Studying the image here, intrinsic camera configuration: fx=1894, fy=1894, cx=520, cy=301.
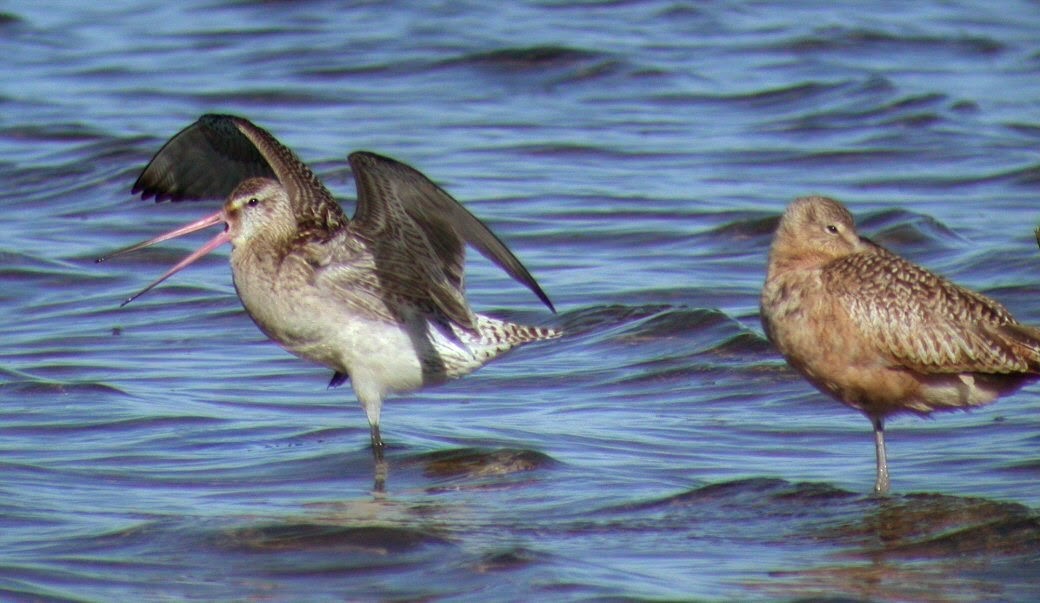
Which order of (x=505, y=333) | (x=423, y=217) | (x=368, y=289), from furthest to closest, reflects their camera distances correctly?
1. (x=505, y=333)
2. (x=368, y=289)
3. (x=423, y=217)

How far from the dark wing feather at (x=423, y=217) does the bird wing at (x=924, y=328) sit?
3.44 feet

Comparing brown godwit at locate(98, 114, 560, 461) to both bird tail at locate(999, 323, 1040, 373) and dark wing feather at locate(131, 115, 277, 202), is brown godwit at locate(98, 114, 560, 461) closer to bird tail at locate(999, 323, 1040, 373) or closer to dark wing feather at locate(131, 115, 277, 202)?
dark wing feather at locate(131, 115, 277, 202)

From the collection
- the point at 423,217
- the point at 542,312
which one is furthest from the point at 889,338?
the point at 542,312

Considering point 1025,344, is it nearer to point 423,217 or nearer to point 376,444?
point 423,217

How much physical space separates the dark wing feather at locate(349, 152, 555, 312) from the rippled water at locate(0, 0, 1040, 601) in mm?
712

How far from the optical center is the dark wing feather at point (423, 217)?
6.55 metres

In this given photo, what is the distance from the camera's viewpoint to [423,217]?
695cm

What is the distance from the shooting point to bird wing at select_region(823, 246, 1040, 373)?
641 cm

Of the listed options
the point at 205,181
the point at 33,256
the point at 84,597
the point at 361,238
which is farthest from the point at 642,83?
the point at 84,597

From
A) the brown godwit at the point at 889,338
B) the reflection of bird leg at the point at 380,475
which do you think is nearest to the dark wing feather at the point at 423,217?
the reflection of bird leg at the point at 380,475

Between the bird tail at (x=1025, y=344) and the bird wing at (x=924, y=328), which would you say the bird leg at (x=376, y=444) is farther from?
the bird tail at (x=1025, y=344)

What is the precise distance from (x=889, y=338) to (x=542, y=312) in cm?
314

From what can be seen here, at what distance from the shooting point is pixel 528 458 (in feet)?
22.5

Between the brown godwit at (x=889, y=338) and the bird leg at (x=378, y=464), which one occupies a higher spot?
the brown godwit at (x=889, y=338)
